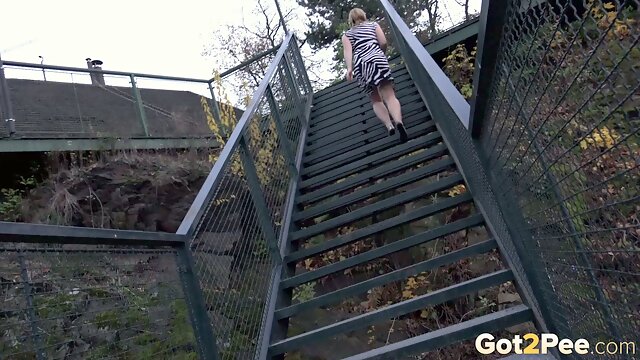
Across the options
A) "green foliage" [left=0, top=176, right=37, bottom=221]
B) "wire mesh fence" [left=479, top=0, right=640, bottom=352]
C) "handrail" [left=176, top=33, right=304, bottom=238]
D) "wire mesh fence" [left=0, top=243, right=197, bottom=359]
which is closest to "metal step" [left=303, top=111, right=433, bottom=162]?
"handrail" [left=176, top=33, right=304, bottom=238]

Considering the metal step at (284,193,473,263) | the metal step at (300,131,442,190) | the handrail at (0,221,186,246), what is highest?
the metal step at (300,131,442,190)

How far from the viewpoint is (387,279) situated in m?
3.12

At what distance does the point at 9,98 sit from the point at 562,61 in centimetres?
679

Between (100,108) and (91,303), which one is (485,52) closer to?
(91,303)

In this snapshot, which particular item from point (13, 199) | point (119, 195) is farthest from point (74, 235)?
point (13, 199)

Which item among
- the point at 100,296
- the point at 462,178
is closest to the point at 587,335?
the point at 100,296

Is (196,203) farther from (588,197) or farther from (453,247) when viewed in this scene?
(453,247)

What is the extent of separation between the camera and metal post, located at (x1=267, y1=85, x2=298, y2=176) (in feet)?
14.8

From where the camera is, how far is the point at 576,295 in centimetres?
168

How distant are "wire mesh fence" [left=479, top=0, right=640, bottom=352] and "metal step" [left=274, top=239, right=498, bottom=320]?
104 centimetres

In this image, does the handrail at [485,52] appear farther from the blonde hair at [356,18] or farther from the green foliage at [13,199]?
the green foliage at [13,199]

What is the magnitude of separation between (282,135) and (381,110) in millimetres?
961

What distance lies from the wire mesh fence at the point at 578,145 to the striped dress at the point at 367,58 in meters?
3.03

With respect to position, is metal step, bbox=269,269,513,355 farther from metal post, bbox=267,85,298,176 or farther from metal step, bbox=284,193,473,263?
metal post, bbox=267,85,298,176
